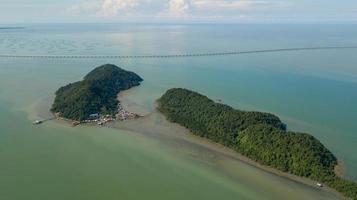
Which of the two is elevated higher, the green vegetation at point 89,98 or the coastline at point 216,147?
the green vegetation at point 89,98

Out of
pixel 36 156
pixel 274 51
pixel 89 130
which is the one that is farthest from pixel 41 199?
pixel 274 51

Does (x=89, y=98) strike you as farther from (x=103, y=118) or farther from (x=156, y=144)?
(x=156, y=144)

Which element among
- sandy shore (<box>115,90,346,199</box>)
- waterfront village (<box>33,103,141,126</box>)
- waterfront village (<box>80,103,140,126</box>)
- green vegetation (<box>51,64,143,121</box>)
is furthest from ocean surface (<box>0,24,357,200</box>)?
green vegetation (<box>51,64,143,121</box>)

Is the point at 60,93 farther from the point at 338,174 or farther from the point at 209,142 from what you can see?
the point at 338,174

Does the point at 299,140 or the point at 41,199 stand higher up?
the point at 299,140

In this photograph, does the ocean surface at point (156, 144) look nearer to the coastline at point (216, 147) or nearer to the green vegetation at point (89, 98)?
the coastline at point (216, 147)

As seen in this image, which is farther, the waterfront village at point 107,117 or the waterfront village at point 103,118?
the waterfront village at point 107,117

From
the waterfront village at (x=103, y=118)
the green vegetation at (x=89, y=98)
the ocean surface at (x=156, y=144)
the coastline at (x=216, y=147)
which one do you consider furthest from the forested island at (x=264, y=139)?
the green vegetation at (x=89, y=98)
